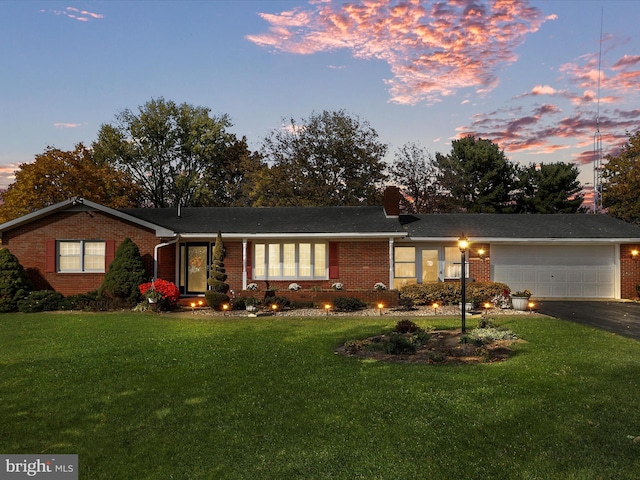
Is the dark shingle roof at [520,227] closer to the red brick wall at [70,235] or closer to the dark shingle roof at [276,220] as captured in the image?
the dark shingle roof at [276,220]

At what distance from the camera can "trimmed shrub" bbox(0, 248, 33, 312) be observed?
17.9 metres

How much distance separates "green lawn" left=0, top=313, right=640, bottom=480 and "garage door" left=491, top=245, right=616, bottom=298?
1131 cm

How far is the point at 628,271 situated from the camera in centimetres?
2147

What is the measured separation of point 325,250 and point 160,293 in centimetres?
743

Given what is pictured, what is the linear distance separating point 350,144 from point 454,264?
67.6ft

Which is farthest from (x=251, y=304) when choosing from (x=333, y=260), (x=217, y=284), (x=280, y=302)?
(x=333, y=260)

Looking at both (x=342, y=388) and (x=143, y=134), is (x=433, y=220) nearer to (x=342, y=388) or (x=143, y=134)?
(x=342, y=388)

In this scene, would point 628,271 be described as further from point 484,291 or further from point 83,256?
point 83,256

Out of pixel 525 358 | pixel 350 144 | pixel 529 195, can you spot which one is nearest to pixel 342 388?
pixel 525 358

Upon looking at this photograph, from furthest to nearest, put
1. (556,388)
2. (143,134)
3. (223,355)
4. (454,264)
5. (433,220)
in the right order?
(143,134) < (433,220) < (454,264) < (223,355) < (556,388)

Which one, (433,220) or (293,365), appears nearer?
(293,365)

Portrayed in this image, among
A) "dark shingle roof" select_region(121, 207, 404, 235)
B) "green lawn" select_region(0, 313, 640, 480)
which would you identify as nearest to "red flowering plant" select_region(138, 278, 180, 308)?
"dark shingle roof" select_region(121, 207, 404, 235)

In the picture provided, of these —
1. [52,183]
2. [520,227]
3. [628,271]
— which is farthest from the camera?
[52,183]

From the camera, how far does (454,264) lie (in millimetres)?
21547
